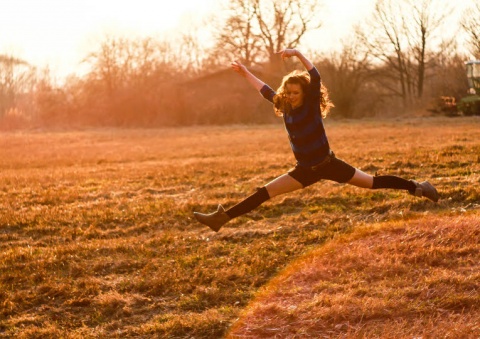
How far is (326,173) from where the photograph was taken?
24.3 feet

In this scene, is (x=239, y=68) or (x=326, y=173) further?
(x=239, y=68)

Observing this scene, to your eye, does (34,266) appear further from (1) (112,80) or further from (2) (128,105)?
(1) (112,80)

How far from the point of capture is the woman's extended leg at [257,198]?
754 cm

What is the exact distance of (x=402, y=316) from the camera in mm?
6223

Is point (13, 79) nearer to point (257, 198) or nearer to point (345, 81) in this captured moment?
point (345, 81)

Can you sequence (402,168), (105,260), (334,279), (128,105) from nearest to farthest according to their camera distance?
1. (334,279)
2. (105,260)
3. (402,168)
4. (128,105)

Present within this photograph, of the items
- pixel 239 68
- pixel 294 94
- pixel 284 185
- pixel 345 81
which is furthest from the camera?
pixel 345 81

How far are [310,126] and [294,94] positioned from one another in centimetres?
38

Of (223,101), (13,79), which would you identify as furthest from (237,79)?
(13,79)

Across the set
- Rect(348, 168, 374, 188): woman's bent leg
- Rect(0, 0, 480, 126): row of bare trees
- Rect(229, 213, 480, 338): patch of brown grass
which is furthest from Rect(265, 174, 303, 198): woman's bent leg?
Rect(0, 0, 480, 126): row of bare trees

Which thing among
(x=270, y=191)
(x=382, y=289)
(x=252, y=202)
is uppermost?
(x=270, y=191)

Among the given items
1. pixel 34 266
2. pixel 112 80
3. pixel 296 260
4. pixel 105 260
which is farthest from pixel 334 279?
pixel 112 80

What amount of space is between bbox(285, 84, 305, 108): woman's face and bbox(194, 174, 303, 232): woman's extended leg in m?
0.86

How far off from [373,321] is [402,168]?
8771 mm
